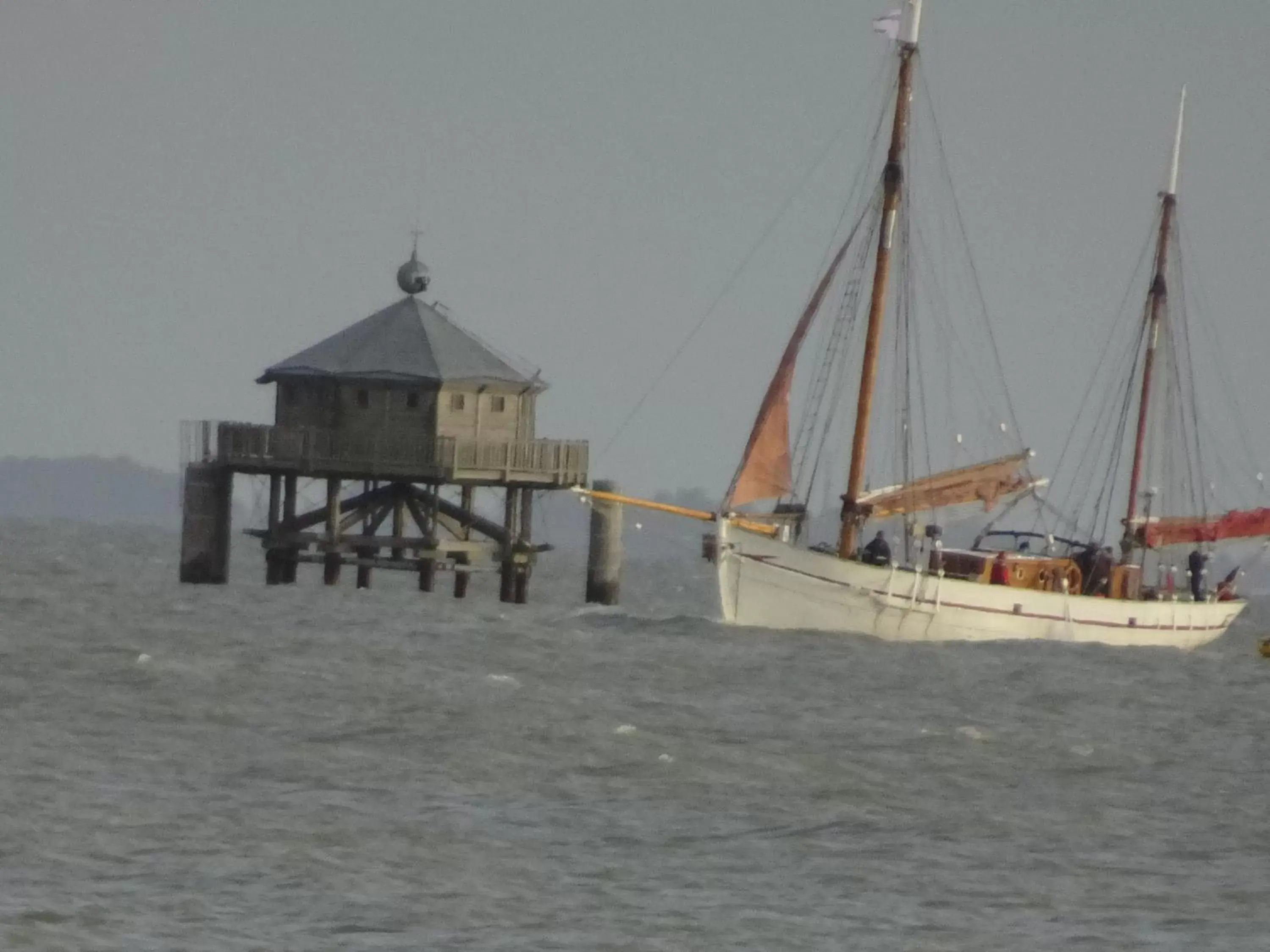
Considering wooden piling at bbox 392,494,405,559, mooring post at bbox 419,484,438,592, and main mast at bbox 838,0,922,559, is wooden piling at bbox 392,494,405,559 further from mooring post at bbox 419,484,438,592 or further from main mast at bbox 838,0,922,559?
main mast at bbox 838,0,922,559

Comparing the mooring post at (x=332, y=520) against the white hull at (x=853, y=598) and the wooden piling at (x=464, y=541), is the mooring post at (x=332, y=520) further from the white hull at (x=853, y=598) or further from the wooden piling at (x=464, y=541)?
the white hull at (x=853, y=598)

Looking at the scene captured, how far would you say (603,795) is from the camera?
34.0 metres

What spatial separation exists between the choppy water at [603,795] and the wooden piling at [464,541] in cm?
954

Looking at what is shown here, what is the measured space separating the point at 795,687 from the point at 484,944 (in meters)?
24.1

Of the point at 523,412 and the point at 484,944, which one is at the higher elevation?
the point at 523,412

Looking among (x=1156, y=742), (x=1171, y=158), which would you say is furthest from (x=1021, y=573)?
(x=1156, y=742)

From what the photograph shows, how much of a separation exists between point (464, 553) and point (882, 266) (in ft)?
39.2

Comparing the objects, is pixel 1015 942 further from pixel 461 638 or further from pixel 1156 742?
pixel 461 638

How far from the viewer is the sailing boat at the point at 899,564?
2416 inches

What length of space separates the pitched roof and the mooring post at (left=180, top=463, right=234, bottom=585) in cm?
273

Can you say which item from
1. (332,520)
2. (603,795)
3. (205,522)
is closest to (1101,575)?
(332,520)

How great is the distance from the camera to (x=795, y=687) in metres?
48.6

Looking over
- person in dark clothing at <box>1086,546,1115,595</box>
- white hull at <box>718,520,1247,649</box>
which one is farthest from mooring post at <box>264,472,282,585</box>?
person in dark clothing at <box>1086,546,1115,595</box>

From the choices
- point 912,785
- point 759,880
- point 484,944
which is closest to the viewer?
point 484,944
